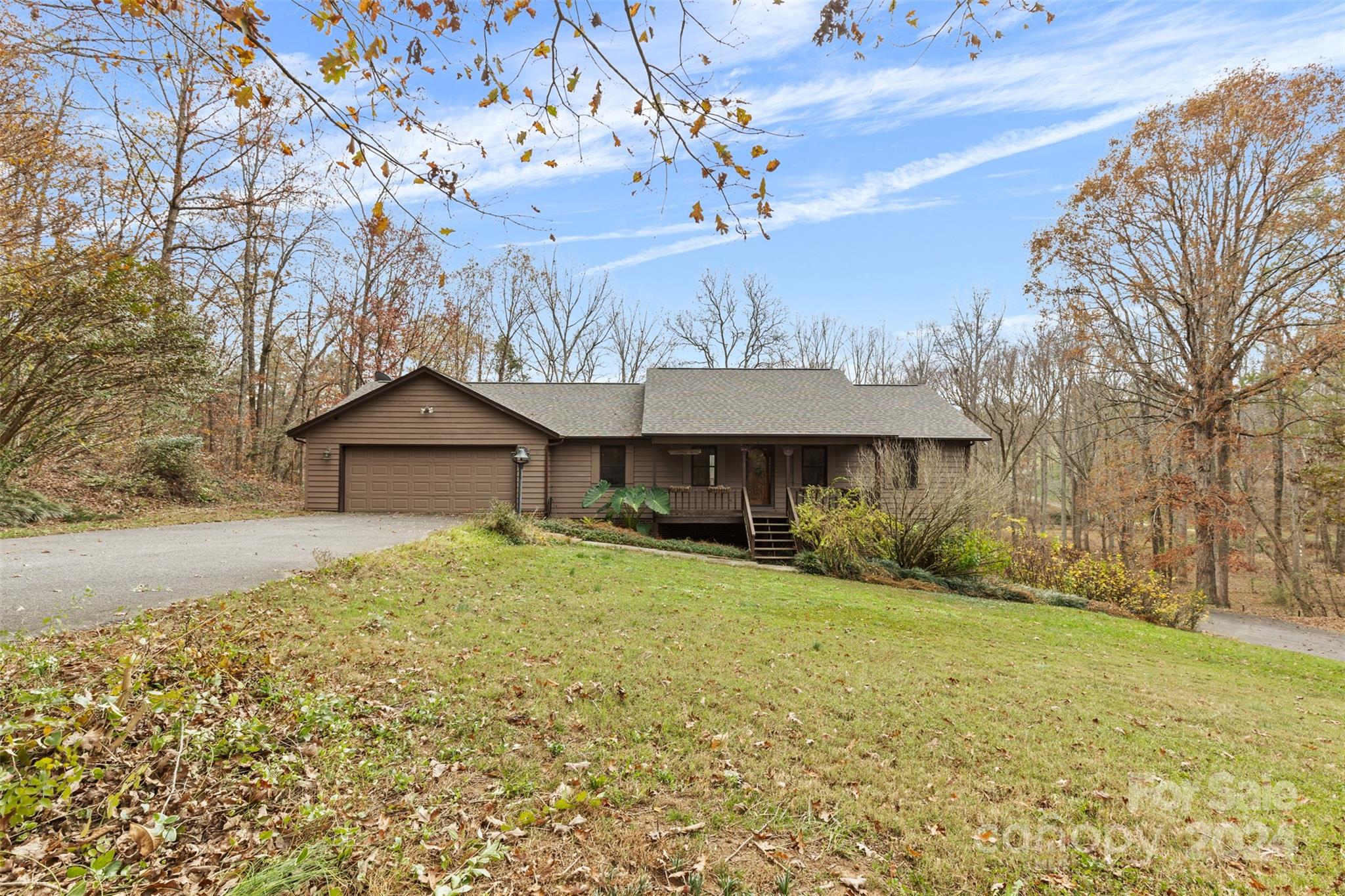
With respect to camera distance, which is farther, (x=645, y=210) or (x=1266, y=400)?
(x=1266, y=400)

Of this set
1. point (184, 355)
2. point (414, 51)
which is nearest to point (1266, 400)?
point (414, 51)

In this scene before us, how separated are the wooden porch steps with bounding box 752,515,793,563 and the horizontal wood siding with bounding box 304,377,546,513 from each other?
21.5ft

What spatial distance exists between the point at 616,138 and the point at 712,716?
12.6 ft

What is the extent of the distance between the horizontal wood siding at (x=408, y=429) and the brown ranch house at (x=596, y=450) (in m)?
0.03

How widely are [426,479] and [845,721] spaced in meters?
15.9

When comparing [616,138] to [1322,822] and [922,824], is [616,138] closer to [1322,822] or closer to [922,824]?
[922,824]

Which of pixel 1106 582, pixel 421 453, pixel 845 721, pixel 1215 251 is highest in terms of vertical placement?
pixel 1215 251

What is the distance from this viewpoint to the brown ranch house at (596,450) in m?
17.4

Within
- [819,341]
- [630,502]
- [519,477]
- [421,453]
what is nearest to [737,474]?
[630,502]

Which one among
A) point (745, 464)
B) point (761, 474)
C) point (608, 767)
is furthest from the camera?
point (761, 474)

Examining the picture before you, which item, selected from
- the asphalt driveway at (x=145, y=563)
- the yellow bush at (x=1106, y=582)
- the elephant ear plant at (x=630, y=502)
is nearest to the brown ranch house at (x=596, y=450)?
the elephant ear plant at (x=630, y=502)

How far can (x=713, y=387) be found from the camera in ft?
68.2

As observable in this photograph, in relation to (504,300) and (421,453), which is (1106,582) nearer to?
(421,453)

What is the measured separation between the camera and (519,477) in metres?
17.6
